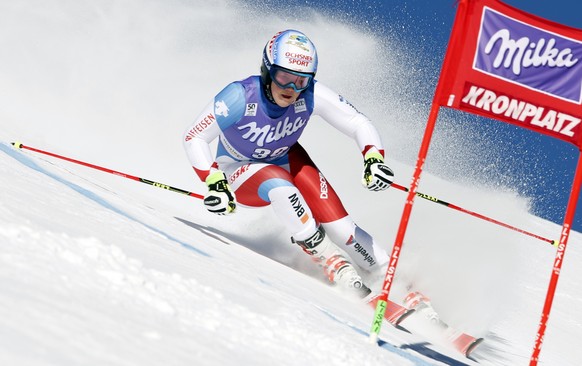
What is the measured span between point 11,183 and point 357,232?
2.61 m

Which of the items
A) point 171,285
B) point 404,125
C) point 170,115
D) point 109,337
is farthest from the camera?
point 404,125

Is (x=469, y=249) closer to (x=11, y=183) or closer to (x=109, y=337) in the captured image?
(x=11, y=183)

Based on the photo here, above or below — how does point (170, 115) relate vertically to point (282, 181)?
above

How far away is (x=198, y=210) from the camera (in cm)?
750

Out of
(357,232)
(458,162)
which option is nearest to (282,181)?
(357,232)

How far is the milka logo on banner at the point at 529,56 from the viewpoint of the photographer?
3943mm

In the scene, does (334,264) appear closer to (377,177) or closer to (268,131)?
(377,177)

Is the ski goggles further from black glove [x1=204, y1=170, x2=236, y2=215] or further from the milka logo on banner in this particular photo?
the milka logo on banner

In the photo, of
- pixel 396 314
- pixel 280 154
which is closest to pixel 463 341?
pixel 396 314

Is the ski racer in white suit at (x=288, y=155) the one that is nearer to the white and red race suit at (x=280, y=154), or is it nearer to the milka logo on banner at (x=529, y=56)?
the white and red race suit at (x=280, y=154)

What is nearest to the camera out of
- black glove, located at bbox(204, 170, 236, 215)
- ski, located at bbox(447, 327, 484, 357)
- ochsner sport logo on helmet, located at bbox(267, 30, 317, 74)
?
ski, located at bbox(447, 327, 484, 357)

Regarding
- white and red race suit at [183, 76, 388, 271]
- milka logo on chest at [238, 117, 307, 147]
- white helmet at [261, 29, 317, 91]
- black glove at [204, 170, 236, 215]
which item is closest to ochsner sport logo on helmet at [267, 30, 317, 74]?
white helmet at [261, 29, 317, 91]

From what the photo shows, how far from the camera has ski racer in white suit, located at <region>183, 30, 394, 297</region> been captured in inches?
203

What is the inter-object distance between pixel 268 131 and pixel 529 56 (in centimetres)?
198
